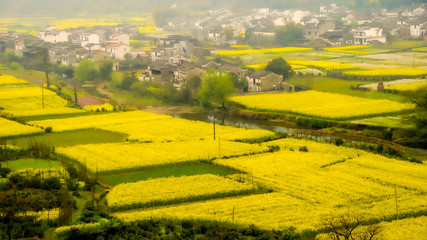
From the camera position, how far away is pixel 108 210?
15883mm

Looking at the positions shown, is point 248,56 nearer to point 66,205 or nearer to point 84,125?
point 84,125

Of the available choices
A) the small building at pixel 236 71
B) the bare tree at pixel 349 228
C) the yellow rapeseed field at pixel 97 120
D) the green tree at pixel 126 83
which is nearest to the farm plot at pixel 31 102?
the yellow rapeseed field at pixel 97 120

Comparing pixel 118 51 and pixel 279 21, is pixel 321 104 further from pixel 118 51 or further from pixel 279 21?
pixel 279 21

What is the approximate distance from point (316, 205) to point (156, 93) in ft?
73.3

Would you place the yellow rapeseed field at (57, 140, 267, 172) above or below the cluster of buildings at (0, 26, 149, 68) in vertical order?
below

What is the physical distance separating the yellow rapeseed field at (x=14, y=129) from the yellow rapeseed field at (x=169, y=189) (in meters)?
9.02

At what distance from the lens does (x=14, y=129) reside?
84.9ft

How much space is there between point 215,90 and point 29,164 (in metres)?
14.2

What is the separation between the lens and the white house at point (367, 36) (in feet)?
199

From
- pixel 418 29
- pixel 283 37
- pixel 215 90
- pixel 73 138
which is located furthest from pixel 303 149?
pixel 418 29

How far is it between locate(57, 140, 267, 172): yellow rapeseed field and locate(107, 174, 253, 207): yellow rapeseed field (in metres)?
2.20

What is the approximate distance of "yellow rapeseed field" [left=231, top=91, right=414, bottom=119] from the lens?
29203 mm

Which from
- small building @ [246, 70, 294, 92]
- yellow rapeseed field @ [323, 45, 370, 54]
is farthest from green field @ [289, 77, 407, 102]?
yellow rapeseed field @ [323, 45, 370, 54]

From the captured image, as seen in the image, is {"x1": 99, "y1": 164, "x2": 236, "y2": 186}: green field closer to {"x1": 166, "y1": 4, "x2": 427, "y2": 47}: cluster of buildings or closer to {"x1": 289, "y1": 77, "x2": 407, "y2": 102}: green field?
{"x1": 289, "y1": 77, "x2": 407, "y2": 102}: green field
